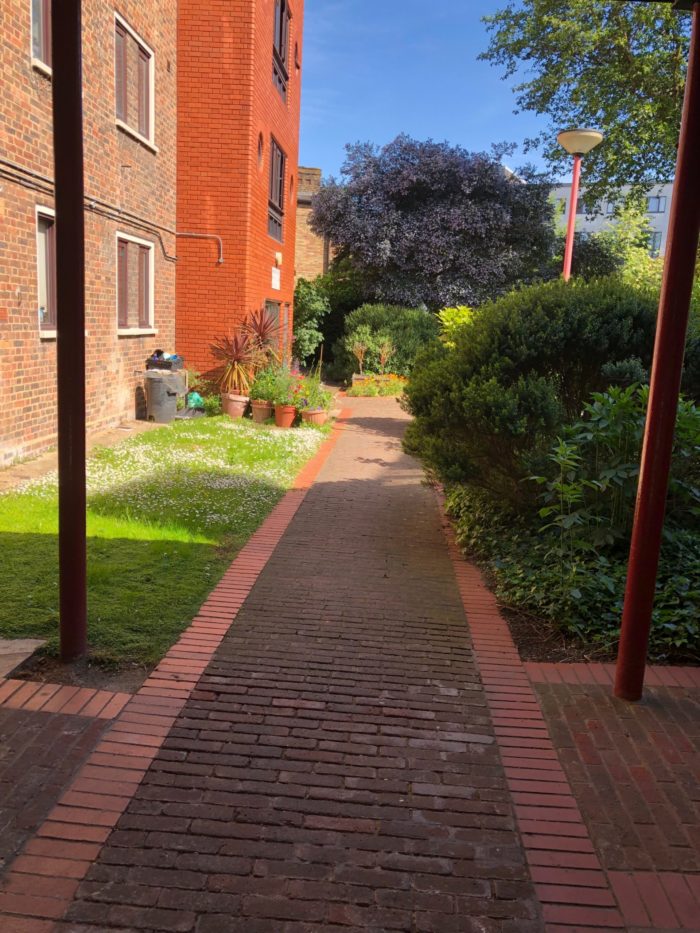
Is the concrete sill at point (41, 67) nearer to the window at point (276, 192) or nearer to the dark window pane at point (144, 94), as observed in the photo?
the dark window pane at point (144, 94)

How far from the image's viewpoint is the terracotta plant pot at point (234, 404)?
1344 centimetres

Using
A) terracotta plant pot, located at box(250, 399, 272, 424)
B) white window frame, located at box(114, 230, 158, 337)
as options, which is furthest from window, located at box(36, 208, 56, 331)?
terracotta plant pot, located at box(250, 399, 272, 424)

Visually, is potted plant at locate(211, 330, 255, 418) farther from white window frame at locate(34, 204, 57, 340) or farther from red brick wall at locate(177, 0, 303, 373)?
white window frame at locate(34, 204, 57, 340)

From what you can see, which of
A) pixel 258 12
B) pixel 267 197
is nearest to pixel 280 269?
pixel 267 197

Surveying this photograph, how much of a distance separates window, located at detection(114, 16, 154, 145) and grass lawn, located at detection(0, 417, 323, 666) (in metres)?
5.27

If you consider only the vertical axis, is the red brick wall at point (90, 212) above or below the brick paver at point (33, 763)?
above

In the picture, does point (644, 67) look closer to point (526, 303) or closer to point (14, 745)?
point (526, 303)

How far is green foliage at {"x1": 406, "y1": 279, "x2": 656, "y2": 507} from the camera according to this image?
18.5ft

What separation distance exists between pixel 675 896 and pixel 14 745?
2589mm

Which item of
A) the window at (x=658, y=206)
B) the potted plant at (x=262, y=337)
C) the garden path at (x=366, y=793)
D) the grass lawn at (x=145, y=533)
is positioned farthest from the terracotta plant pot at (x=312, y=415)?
the window at (x=658, y=206)

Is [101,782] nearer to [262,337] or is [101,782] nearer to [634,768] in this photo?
[634,768]

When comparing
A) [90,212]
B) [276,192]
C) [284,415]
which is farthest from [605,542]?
[276,192]

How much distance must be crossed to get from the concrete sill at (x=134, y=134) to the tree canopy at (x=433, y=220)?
424 inches

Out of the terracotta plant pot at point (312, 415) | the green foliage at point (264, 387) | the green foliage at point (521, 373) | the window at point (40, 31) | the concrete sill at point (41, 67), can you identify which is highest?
the window at point (40, 31)
